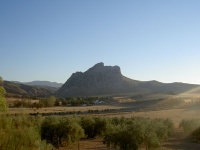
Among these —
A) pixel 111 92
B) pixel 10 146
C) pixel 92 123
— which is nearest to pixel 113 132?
pixel 10 146

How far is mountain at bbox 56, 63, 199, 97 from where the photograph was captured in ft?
548

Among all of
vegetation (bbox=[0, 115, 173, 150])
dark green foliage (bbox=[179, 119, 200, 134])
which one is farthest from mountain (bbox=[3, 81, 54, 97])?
dark green foliage (bbox=[179, 119, 200, 134])

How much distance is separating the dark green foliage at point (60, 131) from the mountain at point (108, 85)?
480ft

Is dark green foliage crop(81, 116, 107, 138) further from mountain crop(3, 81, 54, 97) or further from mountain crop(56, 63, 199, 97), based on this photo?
mountain crop(56, 63, 199, 97)

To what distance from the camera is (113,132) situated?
39.5 feet

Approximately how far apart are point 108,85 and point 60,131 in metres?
166

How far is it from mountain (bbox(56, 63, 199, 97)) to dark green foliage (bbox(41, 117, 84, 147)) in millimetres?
146199

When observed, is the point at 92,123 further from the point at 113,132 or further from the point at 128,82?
the point at 128,82

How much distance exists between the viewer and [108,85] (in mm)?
183125

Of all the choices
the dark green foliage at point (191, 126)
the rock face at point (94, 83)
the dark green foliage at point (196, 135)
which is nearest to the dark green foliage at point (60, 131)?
the dark green foliage at point (196, 135)

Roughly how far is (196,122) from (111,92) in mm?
145669

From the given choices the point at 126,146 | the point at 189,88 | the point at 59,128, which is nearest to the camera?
the point at 126,146

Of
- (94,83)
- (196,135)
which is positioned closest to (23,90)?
(94,83)

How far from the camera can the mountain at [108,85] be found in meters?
167
